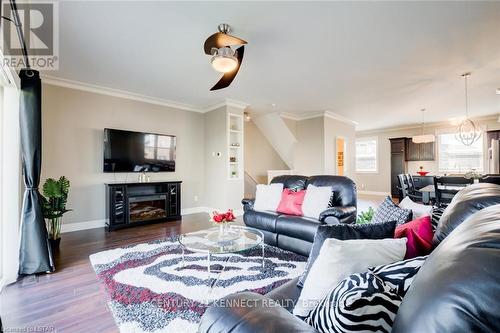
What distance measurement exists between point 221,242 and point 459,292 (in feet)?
6.55

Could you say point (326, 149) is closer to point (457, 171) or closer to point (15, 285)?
point (457, 171)

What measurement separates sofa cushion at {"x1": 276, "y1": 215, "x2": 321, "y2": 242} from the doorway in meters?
4.59

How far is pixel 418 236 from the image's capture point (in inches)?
46.0

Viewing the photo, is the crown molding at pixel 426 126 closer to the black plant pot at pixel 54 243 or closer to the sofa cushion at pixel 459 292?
the sofa cushion at pixel 459 292

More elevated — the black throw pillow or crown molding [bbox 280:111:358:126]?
crown molding [bbox 280:111:358:126]

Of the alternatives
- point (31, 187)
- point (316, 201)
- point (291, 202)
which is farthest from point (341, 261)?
point (31, 187)

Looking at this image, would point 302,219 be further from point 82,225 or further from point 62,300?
point 82,225

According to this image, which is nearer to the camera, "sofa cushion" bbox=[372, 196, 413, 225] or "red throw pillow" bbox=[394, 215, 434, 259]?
"red throw pillow" bbox=[394, 215, 434, 259]

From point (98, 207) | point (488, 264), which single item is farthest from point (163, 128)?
point (488, 264)

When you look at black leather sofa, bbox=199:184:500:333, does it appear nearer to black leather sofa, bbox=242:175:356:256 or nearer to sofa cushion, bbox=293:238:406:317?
sofa cushion, bbox=293:238:406:317

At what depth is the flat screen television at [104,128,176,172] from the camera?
14.5 ft

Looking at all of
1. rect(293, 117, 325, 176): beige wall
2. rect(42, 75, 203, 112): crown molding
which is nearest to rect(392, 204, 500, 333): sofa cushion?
rect(42, 75, 203, 112): crown molding

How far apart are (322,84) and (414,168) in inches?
247

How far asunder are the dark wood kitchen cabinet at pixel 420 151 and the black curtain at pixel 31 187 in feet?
32.2
